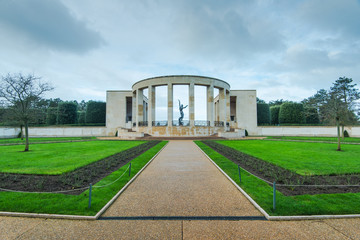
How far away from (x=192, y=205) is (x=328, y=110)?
15993mm

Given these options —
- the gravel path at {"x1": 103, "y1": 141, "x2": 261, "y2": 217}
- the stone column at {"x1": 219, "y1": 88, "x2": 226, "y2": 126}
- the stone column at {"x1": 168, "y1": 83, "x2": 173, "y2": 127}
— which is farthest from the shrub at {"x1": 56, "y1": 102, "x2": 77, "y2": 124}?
the gravel path at {"x1": 103, "y1": 141, "x2": 261, "y2": 217}

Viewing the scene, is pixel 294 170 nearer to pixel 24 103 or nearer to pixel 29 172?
pixel 29 172

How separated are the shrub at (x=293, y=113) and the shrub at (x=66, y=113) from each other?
53.2 m

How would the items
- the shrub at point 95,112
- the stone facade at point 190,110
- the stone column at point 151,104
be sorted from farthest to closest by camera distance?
the shrub at point 95,112 → the stone column at point 151,104 → the stone facade at point 190,110

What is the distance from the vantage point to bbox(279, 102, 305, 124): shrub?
4100cm

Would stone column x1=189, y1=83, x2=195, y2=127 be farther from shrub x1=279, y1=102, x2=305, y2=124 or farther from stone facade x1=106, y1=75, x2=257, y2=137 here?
shrub x1=279, y1=102, x2=305, y2=124

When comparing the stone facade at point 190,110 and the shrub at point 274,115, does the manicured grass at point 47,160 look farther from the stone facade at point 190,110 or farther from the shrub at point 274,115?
the shrub at point 274,115

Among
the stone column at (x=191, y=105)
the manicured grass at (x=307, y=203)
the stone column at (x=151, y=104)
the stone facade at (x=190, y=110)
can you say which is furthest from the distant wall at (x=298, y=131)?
the manicured grass at (x=307, y=203)

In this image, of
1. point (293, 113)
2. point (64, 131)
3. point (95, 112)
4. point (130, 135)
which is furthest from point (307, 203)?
point (95, 112)

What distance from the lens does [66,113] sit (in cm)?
4541

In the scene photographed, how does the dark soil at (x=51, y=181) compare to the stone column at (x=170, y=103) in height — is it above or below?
below

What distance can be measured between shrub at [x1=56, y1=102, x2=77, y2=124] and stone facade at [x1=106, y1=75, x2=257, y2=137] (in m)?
13.3

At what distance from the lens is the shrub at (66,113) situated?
147ft

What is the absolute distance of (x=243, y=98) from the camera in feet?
128
